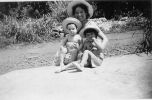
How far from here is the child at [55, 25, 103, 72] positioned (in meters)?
3.41

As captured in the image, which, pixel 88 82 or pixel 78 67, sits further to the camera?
pixel 78 67

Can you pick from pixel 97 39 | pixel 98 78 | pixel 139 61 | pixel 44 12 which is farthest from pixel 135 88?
pixel 44 12

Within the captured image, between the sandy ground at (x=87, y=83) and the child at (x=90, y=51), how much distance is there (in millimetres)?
101

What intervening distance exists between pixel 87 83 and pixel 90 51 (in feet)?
2.30

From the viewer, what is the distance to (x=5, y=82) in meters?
3.37

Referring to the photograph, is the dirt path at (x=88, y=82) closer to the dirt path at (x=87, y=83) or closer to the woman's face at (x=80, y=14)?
the dirt path at (x=87, y=83)

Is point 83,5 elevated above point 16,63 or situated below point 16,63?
above

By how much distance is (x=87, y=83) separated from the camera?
2920mm

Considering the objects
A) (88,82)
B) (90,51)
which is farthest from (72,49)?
(88,82)

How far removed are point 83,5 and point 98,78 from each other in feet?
4.04

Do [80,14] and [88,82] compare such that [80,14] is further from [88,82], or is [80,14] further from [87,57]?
[88,82]

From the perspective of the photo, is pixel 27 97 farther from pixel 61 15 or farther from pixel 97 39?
pixel 61 15

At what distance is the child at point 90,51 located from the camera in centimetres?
341

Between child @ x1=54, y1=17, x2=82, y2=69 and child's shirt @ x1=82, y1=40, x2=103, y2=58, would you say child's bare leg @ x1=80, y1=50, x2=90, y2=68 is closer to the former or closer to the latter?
child's shirt @ x1=82, y1=40, x2=103, y2=58
